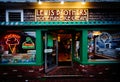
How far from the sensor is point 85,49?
45.5ft

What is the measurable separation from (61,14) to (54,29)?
1.11 meters

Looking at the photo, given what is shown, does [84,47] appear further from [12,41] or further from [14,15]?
[14,15]

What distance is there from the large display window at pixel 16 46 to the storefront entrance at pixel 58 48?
101 centimetres

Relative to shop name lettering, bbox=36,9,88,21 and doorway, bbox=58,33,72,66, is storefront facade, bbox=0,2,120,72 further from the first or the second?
doorway, bbox=58,33,72,66

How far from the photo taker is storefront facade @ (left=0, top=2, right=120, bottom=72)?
13781mm

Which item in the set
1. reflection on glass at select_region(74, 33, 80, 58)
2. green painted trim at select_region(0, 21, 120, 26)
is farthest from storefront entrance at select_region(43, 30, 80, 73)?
green painted trim at select_region(0, 21, 120, 26)

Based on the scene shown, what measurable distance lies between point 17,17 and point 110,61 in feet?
21.8

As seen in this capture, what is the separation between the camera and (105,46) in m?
14.2

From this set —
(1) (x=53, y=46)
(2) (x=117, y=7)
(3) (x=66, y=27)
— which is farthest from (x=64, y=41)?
(2) (x=117, y=7)

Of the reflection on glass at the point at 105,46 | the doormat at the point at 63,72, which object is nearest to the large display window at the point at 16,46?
the doormat at the point at 63,72

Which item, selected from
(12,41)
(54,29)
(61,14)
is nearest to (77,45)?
(54,29)

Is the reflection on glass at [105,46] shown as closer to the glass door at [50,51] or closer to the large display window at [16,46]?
the glass door at [50,51]

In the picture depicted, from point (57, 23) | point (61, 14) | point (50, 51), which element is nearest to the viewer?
point (57, 23)

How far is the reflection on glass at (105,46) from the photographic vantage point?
14.1m
